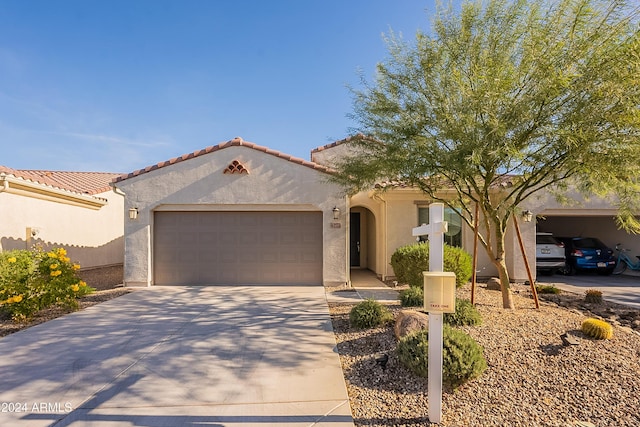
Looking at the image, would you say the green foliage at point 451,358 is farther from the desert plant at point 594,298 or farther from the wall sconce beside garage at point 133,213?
the wall sconce beside garage at point 133,213

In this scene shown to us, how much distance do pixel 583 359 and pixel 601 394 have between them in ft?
2.51

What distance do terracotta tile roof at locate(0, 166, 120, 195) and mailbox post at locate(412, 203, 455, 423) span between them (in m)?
15.2

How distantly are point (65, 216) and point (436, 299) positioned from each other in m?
15.4

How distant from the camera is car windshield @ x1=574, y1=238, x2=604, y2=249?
543 inches

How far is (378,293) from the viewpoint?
31.4 ft

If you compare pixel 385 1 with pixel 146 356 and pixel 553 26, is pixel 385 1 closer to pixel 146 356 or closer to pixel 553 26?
pixel 553 26

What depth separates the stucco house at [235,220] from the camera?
416 inches

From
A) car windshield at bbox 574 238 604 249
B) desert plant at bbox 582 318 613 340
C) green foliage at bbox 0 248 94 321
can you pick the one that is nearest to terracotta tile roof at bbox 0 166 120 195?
green foliage at bbox 0 248 94 321

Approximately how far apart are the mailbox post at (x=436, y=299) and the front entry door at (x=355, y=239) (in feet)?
40.7

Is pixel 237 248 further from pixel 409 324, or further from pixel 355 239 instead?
pixel 409 324

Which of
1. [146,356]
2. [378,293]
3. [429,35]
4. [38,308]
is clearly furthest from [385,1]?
[38,308]

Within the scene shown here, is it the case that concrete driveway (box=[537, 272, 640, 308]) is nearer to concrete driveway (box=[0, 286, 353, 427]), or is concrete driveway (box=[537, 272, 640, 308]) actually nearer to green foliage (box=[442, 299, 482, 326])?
green foliage (box=[442, 299, 482, 326])

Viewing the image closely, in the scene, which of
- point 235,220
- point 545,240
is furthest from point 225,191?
point 545,240

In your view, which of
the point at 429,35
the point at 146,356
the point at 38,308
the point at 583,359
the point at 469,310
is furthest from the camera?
the point at 38,308
